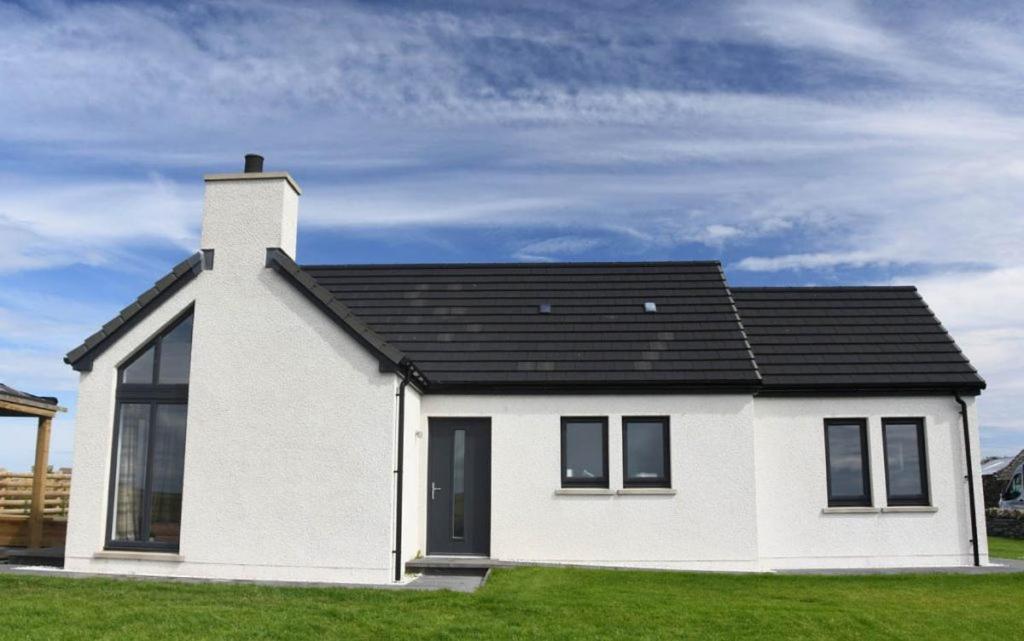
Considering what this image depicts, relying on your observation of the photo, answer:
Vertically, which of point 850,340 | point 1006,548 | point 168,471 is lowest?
point 1006,548

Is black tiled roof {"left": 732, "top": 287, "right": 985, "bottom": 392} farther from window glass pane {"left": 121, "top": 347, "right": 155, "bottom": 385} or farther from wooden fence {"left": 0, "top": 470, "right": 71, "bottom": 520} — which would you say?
wooden fence {"left": 0, "top": 470, "right": 71, "bottom": 520}

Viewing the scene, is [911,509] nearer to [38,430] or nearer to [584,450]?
[584,450]

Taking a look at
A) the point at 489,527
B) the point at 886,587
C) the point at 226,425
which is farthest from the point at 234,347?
the point at 886,587

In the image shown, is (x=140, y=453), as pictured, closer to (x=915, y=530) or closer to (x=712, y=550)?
(x=712, y=550)

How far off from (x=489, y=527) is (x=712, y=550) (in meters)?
4.07

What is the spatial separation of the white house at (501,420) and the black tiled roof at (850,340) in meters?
0.06

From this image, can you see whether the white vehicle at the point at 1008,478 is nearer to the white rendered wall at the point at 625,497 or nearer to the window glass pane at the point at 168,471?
the white rendered wall at the point at 625,497

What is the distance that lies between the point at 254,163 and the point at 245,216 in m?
1.12

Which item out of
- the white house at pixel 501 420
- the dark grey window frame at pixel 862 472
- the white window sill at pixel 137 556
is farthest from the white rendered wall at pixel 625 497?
the white window sill at pixel 137 556

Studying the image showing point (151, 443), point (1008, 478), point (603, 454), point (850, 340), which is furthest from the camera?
point (1008, 478)

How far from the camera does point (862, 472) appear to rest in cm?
1661

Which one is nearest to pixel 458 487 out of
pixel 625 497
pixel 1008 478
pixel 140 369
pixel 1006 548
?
pixel 625 497

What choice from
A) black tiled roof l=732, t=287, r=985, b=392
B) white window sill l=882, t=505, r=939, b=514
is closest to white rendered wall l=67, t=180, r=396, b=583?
black tiled roof l=732, t=287, r=985, b=392

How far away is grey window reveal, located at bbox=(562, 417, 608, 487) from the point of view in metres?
15.8
